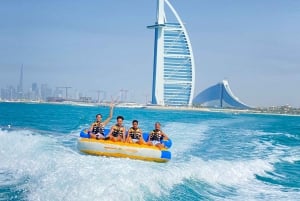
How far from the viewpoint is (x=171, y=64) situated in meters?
93.4

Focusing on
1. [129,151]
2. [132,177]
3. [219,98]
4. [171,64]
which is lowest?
[132,177]

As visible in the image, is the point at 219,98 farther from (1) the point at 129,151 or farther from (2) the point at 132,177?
(2) the point at 132,177

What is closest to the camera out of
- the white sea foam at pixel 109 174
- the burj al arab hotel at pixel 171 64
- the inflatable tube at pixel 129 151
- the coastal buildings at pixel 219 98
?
the white sea foam at pixel 109 174

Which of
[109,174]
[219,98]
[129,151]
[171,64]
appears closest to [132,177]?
[109,174]

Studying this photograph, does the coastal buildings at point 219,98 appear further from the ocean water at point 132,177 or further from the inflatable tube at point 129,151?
the inflatable tube at point 129,151

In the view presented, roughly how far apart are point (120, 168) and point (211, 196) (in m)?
1.89

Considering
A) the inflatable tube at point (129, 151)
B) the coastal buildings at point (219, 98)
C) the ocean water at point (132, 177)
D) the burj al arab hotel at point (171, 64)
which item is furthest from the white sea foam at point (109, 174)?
the coastal buildings at point (219, 98)

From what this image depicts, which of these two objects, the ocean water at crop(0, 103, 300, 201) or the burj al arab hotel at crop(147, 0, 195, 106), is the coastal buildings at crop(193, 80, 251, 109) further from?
the ocean water at crop(0, 103, 300, 201)

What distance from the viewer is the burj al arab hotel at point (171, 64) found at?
92.6 m

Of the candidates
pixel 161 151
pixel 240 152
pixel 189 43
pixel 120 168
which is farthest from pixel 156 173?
pixel 189 43

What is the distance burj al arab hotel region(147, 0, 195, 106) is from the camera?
304ft

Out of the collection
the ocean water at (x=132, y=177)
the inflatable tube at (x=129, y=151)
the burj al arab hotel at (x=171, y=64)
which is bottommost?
the ocean water at (x=132, y=177)

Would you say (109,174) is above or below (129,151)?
below

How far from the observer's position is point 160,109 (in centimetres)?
9375
